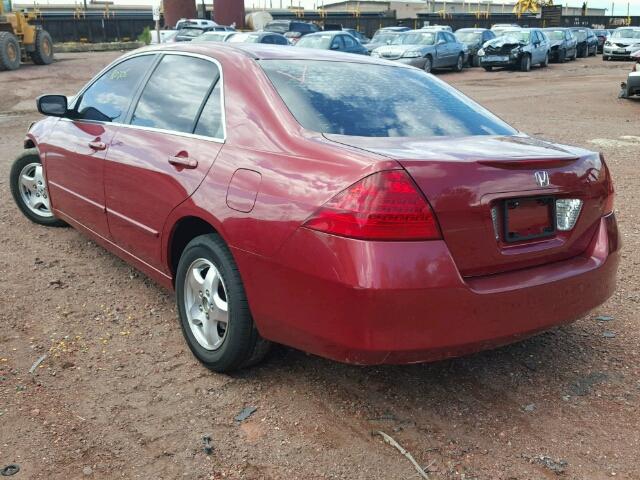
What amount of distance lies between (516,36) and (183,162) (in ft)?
87.6

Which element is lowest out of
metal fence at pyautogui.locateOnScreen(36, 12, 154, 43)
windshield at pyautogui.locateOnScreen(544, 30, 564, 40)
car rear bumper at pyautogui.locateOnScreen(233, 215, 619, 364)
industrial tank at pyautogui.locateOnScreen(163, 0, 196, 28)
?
car rear bumper at pyautogui.locateOnScreen(233, 215, 619, 364)

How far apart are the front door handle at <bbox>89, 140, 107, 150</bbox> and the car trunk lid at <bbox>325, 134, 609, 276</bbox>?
189 centimetres

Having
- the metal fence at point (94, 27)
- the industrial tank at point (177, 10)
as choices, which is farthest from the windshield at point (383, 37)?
the metal fence at point (94, 27)

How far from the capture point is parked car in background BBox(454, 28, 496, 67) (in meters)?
29.7

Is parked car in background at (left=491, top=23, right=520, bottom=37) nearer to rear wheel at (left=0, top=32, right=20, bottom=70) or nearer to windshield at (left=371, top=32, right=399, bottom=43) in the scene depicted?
windshield at (left=371, top=32, right=399, bottom=43)

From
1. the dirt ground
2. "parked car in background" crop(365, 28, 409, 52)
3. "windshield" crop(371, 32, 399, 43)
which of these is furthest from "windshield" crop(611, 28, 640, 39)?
the dirt ground

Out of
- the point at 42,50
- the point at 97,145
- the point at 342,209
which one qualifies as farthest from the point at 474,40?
the point at 342,209

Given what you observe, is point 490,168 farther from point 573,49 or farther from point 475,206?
point 573,49

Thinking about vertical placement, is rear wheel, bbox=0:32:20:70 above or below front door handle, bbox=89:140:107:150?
above

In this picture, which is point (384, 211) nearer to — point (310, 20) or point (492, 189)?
point (492, 189)

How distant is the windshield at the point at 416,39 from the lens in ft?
83.0

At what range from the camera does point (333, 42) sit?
2270 centimetres

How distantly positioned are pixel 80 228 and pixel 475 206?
10.6 ft

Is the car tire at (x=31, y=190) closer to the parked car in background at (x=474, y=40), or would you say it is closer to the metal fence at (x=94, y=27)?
the parked car in background at (x=474, y=40)
